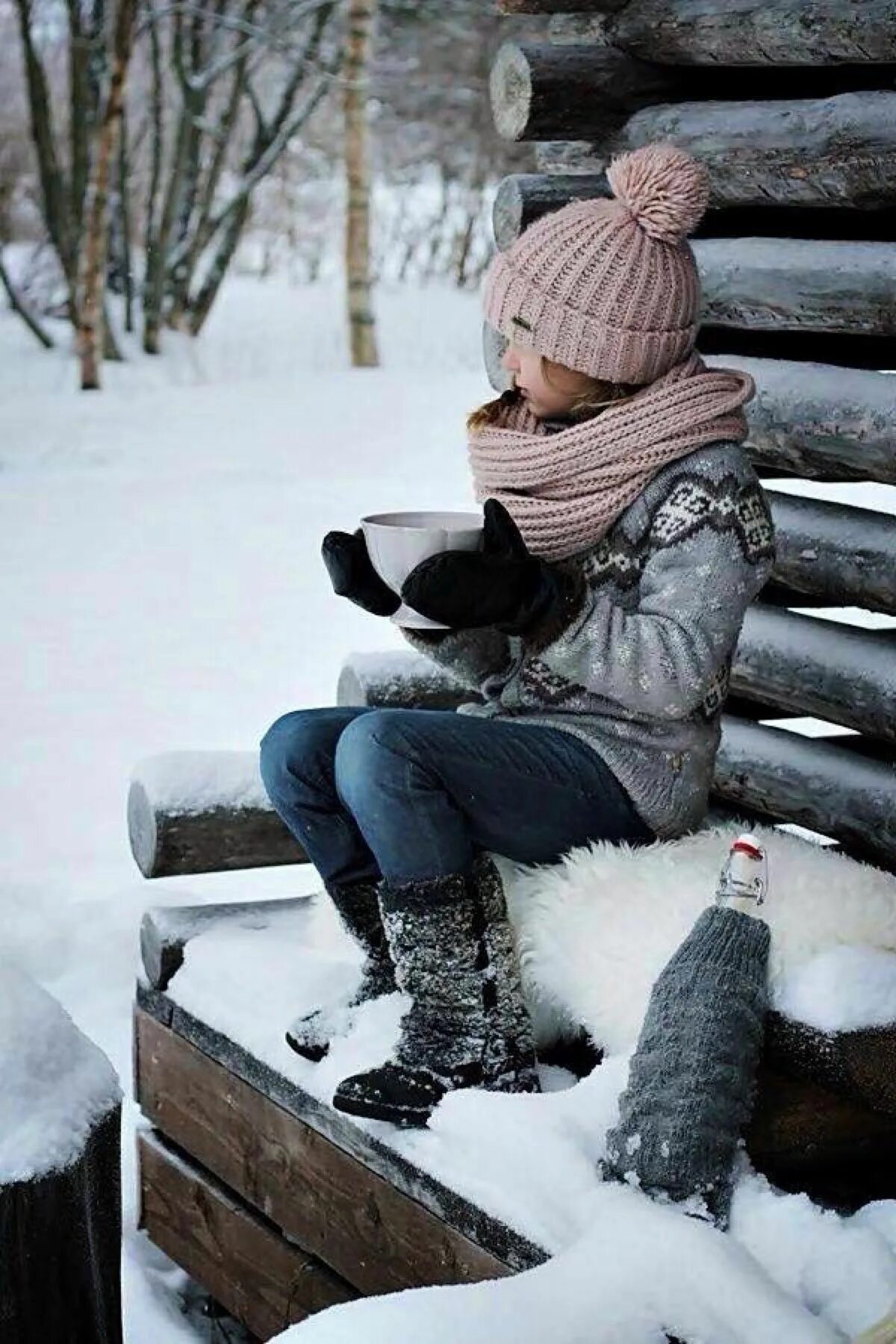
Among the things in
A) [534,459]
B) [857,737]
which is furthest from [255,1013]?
[857,737]

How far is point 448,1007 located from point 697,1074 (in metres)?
0.51

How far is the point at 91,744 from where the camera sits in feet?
24.3

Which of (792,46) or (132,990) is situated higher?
(792,46)

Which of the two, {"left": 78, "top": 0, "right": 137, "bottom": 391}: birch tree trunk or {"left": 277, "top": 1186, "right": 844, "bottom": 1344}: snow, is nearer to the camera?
{"left": 277, "top": 1186, "right": 844, "bottom": 1344}: snow

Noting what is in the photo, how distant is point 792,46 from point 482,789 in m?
1.78

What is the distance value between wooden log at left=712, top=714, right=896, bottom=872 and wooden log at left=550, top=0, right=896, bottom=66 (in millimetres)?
1339

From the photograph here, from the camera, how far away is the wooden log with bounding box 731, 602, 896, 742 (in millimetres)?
3696

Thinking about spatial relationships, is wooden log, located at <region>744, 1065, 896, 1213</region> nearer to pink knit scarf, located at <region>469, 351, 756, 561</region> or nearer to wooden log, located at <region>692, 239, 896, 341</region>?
pink knit scarf, located at <region>469, 351, 756, 561</region>

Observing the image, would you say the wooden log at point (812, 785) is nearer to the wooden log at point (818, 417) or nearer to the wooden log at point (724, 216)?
the wooden log at point (818, 417)

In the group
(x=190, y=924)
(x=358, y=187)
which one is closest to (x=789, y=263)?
(x=190, y=924)

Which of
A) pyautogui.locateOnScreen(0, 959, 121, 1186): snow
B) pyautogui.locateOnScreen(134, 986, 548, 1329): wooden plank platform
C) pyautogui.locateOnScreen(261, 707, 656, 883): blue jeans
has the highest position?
pyautogui.locateOnScreen(261, 707, 656, 883): blue jeans

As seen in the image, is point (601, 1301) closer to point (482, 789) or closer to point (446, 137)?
point (482, 789)

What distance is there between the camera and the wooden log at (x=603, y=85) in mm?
3994

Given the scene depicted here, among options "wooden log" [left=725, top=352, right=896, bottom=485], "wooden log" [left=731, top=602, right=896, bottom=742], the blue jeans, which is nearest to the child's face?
the blue jeans
